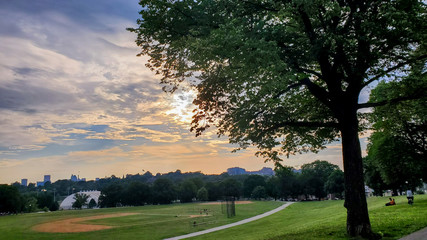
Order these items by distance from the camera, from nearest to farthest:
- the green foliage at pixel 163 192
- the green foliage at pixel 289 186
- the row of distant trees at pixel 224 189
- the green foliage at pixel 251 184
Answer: the row of distant trees at pixel 224 189 < the green foliage at pixel 289 186 < the green foliage at pixel 163 192 < the green foliage at pixel 251 184

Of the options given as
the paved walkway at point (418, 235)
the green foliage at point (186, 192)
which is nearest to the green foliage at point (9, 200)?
the green foliage at point (186, 192)

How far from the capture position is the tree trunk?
1562 cm

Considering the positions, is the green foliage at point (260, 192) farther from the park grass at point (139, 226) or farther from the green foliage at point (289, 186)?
A: the park grass at point (139, 226)

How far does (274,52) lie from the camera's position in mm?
12836

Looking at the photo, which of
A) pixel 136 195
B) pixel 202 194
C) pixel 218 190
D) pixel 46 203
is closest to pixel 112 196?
pixel 136 195

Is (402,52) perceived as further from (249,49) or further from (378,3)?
(249,49)

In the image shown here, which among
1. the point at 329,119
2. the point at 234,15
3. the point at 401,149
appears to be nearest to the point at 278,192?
the point at 401,149

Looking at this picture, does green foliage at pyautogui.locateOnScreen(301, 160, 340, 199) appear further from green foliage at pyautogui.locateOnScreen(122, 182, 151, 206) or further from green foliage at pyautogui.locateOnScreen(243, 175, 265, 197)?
green foliage at pyautogui.locateOnScreen(122, 182, 151, 206)

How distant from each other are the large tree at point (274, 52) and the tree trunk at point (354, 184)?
48mm

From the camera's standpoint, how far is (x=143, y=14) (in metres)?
15.6

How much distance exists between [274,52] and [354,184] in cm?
826

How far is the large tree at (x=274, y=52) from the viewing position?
1334 cm

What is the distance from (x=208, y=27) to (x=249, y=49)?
279 centimetres

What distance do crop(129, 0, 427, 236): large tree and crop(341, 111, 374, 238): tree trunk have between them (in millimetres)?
48
